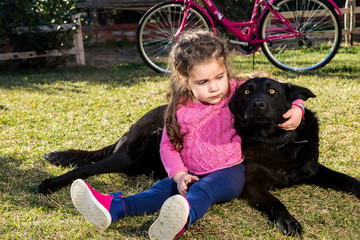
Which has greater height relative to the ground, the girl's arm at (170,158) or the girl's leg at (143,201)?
the girl's arm at (170,158)

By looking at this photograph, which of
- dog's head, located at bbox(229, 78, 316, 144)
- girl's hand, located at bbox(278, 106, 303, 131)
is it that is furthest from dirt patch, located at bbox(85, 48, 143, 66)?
girl's hand, located at bbox(278, 106, 303, 131)

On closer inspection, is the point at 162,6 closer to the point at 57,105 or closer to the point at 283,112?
the point at 57,105

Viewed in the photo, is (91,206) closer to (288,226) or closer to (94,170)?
(94,170)

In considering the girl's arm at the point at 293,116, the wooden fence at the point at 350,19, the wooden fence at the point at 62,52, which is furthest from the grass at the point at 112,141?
the wooden fence at the point at 350,19

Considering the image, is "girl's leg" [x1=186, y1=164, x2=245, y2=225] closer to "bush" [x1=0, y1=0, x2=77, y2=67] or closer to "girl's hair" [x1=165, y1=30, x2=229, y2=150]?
"girl's hair" [x1=165, y1=30, x2=229, y2=150]

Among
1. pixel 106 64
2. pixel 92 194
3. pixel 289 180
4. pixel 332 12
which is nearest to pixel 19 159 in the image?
pixel 92 194

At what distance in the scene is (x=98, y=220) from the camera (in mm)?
2113

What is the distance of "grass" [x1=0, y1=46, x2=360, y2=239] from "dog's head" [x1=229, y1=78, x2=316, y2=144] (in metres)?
0.49

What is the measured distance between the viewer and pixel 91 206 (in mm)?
2098

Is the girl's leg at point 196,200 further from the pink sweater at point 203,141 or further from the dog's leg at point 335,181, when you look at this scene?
the dog's leg at point 335,181

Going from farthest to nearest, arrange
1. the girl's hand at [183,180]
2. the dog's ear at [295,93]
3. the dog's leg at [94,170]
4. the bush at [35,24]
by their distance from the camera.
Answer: the bush at [35,24] < the dog's leg at [94,170] < the dog's ear at [295,93] < the girl's hand at [183,180]

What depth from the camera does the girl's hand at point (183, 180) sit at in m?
2.31

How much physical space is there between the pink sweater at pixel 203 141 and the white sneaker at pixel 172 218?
0.50m

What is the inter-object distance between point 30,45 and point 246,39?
3.94 meters
